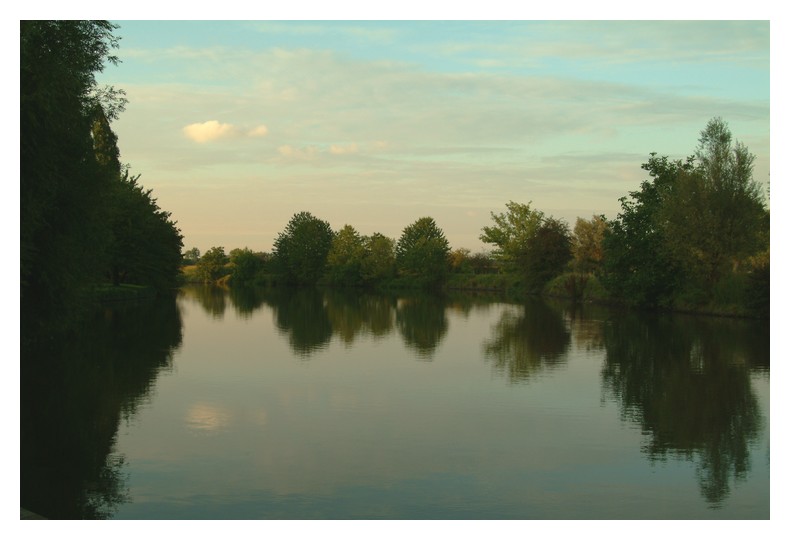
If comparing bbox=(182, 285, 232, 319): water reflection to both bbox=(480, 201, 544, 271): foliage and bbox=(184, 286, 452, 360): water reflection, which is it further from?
bbox=(480, 201, 544, 271): foliage

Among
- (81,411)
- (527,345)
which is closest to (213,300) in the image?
(527,345)

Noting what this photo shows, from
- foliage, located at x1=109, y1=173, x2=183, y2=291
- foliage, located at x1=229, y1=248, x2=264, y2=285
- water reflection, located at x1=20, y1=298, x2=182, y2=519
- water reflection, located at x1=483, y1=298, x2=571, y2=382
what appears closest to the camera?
water reflection, located at x1=20, y1=298, x2=182, y2=519

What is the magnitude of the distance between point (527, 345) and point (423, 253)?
66.6 metres

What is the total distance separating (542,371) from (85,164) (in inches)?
462

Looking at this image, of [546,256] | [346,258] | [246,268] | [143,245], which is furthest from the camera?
[246,268]

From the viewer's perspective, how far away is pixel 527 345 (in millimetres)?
26469

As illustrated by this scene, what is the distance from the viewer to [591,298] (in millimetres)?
57062

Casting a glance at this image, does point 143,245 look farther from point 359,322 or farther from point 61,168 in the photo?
point 61,168

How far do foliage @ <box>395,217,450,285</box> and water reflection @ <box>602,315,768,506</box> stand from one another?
60193 mm

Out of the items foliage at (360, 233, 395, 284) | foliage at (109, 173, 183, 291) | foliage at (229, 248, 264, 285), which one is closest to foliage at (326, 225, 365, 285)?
foliage at (360, 233, 395, 284)

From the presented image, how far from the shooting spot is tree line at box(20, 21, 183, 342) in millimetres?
11898

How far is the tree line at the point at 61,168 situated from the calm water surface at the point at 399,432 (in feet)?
7.50

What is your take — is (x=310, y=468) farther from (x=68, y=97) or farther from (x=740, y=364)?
(x=740, y=364)
